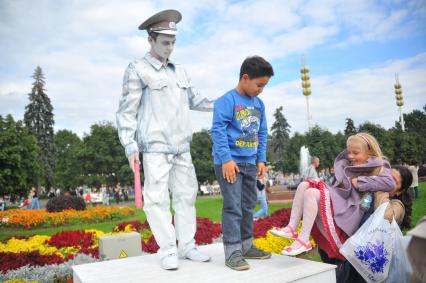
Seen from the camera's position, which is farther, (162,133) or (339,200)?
(162,133)

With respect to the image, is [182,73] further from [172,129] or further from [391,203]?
[391,203]

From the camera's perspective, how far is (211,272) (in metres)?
3.20

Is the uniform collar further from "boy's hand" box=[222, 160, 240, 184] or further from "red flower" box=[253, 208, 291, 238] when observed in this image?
"red flower" box=[253, 208, 291, 238]

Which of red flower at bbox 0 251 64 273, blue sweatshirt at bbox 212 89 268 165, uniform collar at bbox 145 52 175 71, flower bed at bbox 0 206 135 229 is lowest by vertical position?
flower bed at bbox 0 206 135 229

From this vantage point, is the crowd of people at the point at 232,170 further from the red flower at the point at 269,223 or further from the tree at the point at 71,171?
the tree at the point at 71,171

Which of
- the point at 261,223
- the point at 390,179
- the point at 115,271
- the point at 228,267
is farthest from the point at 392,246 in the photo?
the point at 261,223

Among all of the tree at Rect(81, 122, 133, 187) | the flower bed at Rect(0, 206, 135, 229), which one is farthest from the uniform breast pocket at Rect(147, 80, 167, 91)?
the tree at Rect(81, 122, 133, 187)

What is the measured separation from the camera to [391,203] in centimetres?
365

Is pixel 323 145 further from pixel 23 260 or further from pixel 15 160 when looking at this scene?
pixel 23 260

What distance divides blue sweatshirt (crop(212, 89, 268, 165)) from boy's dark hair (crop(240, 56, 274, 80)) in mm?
263

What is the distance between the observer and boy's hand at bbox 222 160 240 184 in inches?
133

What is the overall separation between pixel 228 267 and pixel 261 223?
533 cm

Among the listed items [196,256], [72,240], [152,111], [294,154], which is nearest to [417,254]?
[196,256]

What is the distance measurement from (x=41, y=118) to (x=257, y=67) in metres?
48.0
